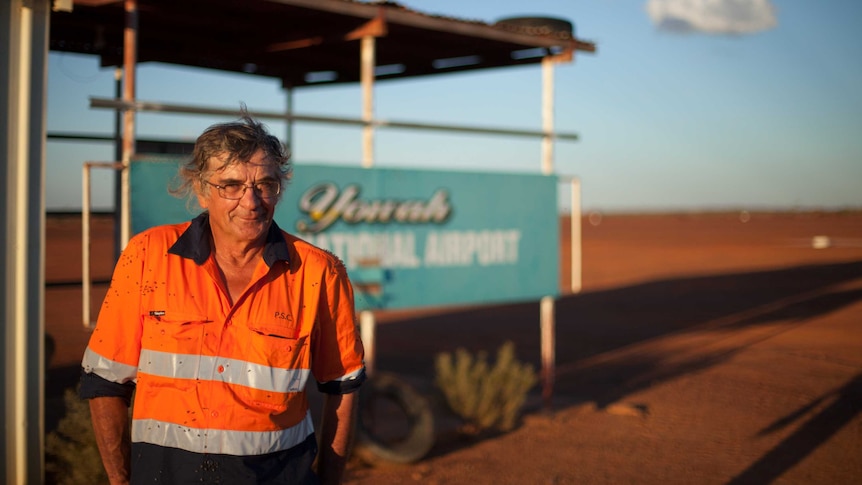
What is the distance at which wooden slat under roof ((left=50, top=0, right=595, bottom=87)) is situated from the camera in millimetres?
6133

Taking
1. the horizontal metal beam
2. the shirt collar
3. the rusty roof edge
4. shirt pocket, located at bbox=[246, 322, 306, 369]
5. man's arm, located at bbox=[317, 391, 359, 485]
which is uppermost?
the rusty roof edge

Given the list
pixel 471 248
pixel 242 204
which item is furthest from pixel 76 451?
pixel 471 248

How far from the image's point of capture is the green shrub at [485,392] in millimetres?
7363

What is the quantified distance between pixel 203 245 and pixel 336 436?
733 mm

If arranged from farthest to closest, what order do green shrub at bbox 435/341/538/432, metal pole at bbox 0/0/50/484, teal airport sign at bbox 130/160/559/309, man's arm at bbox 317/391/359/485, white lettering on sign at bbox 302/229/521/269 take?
1. green shrub at bbox 435/341/538/432
2. white lettering on sign at bbox 302/229/521/269
3. teal airport sign at bbox 130/160/559/309
4. metal pole at bbox 0/0/50/484
5. man's arm at bbox 317/391/359/485

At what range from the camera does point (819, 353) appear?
11945 mm

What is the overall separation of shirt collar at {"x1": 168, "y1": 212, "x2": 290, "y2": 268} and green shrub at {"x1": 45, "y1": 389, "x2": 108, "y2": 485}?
2542 mm

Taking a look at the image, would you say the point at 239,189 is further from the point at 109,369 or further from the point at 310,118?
the point at 310,118

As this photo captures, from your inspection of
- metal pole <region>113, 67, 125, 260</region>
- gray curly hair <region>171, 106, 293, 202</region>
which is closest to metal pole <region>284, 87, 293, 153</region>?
metal pole <region>113, 67, 125, 260</region>

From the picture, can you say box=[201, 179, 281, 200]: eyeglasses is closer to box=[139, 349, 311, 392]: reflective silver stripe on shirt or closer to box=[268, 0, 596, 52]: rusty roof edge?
box=[139, 349, 311, 392]: reflective silver stripe on shirt

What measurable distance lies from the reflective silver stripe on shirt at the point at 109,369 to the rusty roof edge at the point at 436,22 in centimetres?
386

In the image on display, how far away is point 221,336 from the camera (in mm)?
2275

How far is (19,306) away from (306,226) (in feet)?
7.33

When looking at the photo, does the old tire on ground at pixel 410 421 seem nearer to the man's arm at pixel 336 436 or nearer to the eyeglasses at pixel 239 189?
the man's arm at pixel 336 436
